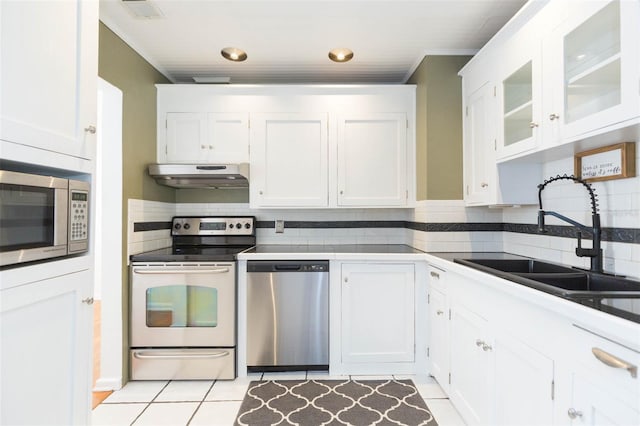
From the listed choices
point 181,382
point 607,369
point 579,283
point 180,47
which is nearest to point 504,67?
point 579,283

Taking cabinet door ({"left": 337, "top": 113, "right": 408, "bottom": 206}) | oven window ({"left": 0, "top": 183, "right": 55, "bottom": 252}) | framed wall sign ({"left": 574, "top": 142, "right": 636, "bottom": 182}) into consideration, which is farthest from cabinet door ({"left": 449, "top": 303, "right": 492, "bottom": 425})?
oven window ({"left": 0, "top": 183, "right": 55, "bottom": 252})

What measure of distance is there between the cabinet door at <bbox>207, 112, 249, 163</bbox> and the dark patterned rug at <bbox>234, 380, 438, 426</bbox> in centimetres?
178

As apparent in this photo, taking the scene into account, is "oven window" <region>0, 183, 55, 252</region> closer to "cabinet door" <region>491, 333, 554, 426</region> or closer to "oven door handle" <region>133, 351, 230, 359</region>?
"oven door handle" <region>133, 351, 230, 359</region>

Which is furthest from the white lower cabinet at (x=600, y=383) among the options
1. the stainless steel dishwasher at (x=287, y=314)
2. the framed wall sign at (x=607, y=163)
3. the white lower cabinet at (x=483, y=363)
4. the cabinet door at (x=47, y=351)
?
the cabinet door at (x=47, y=351)

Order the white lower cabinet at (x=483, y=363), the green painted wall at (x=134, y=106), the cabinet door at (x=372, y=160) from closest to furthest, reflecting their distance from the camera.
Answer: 1. the white lower cabinet at (x=483, y=363)
2. the green painted wall at (x=134, y=106)
3. the cabinet door at (x=372, y=160)

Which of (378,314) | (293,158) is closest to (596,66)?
(378,314)

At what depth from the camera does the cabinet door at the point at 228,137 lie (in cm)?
289

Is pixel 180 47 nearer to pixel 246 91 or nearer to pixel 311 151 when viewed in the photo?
pixel 246 91

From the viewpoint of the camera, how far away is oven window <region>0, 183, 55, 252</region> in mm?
1055

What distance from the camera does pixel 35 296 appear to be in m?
1.13

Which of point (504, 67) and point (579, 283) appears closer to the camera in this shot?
point (579, 283)

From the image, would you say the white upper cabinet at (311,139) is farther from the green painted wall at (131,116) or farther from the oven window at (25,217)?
the oven window at (25,217)

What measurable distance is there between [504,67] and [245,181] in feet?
6.77

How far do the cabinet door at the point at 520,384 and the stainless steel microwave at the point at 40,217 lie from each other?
178 centimetres
